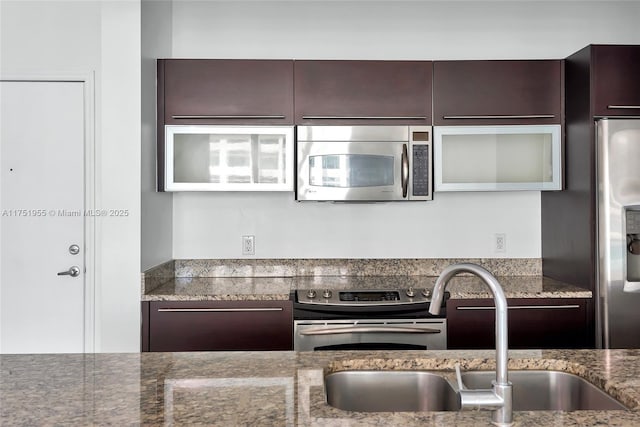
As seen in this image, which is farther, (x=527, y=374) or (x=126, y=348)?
(x=126, y=348)

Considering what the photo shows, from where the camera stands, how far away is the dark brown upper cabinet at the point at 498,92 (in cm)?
301

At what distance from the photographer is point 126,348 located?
2.76 metres

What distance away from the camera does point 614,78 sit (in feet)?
9.15

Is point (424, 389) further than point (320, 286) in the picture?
No

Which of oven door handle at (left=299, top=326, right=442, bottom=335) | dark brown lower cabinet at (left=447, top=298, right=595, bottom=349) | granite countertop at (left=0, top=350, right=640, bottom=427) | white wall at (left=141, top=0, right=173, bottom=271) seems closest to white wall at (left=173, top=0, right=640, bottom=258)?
white wall at (left=141, top=0, right=173, bottom=271)

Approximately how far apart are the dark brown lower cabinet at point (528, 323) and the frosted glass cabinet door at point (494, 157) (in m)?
0.65

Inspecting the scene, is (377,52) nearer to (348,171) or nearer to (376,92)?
(376,92)

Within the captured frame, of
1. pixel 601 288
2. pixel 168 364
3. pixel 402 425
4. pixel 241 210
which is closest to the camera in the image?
pixel 402 425

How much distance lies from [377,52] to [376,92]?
49cm

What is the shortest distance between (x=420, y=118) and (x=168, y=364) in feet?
6.76

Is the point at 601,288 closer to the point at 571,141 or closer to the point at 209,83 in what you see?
the point at 571,141

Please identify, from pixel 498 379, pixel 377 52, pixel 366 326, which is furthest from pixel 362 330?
pixel 377 52

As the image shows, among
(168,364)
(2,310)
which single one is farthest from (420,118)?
(2,310)

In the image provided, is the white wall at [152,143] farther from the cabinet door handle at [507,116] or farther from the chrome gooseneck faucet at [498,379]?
the chrome gooseneck faucet at [498,379]
